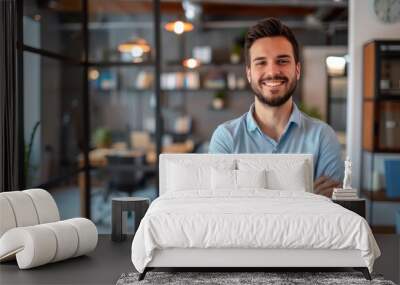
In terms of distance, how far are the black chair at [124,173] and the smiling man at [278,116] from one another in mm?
3080

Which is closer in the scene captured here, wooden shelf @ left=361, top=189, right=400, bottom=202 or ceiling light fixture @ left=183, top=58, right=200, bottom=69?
wooden shelf @ left=361, top=189, right=400, bottom=202

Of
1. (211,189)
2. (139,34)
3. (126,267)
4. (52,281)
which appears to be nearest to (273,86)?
(211,189)

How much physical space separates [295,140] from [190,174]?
101 centimetres

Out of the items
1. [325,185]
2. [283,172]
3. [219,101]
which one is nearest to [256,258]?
[283,172]

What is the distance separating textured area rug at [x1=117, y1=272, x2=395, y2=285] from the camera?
16.0 feet

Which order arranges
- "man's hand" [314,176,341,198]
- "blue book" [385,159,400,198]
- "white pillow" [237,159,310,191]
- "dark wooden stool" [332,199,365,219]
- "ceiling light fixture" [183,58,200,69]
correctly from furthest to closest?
"ceiling light fixture" [183,58,200,69] < "blue book" [385,159,400,198] < "man's hand" [314,176,341,198] < "white pillow" [237,159,310,191] < "dark wooden stool" [332,199,365,219]

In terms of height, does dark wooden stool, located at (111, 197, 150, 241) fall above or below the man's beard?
below

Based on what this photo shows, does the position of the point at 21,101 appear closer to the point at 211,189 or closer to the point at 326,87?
the point at 211,189

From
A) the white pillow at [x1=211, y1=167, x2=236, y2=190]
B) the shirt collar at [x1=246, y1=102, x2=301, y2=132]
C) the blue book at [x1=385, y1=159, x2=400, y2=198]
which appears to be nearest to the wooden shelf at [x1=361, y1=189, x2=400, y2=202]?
the blue book at [x1=385, y1=159, x2=400, y2=198]

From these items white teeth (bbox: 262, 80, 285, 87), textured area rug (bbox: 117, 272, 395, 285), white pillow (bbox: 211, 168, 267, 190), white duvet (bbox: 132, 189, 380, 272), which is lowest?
textured area rug (bbox: 117, 272, 395, 285)

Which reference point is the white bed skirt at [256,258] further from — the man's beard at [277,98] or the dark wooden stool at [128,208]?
the man's beard at [277,98]

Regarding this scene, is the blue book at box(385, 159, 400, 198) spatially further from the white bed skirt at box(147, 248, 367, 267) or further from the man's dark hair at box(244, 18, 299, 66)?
the white bed skirt at box(147, 248, 367, 267)

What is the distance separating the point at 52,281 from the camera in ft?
16.2

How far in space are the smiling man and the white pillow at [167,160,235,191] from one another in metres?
0.36
